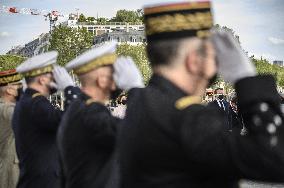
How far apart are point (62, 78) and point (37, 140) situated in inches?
21.0

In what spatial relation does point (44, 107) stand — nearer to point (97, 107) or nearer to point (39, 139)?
point (39, 139)

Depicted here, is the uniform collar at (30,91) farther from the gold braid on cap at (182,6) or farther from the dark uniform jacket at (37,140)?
the gold braid on cap at (182,6)

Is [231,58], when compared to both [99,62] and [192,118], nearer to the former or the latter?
[192,118]

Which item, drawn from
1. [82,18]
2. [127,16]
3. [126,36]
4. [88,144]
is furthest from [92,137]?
[82,18]

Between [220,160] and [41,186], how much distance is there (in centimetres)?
292

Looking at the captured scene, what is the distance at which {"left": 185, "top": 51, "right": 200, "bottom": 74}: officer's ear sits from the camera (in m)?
2.17

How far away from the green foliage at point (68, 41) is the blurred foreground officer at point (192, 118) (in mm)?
69906

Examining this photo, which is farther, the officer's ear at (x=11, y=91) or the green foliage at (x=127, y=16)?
the green foliage at (x=127, y=16)

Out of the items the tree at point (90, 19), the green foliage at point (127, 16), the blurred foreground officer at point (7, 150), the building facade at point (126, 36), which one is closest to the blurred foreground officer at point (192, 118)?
the blurred foreground officer at point (7, 150)

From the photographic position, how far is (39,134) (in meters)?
4.57

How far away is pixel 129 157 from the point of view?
225cm

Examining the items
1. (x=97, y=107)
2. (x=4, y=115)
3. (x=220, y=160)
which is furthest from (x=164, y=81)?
(x=4, y=115)

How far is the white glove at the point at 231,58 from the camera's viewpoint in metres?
2.03

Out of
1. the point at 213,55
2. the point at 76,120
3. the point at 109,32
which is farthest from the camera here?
the point at 109,32
